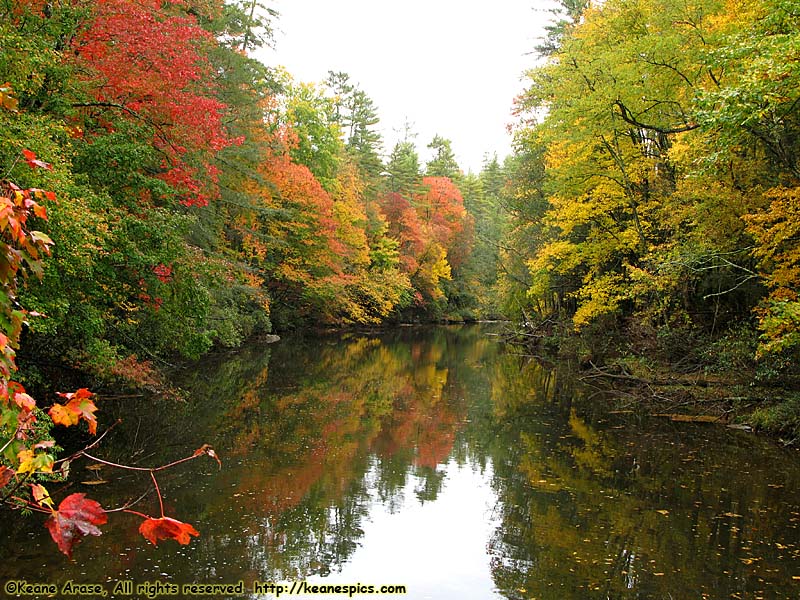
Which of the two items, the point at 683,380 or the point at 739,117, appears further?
the point at 683,380

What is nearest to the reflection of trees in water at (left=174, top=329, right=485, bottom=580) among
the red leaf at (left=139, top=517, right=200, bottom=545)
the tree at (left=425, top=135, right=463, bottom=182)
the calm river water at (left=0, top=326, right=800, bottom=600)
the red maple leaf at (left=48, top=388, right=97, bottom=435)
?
the calm river water at (left=0, top=326, right=800, bottom=600)

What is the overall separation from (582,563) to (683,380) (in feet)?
36.6

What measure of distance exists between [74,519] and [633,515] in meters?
8.46

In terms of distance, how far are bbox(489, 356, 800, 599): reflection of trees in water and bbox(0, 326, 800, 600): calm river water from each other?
0.11 ft

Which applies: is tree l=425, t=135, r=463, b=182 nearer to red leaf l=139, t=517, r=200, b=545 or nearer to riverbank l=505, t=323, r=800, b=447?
riverbank l=505, t=323, r=800, b=447

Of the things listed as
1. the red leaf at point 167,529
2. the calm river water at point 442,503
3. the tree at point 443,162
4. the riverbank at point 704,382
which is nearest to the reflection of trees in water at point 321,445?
the calm river water at point 442,503

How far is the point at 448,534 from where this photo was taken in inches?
333

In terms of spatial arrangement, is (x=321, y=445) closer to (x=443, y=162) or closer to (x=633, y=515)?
(x=633, y=515)

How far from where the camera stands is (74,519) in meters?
2.26

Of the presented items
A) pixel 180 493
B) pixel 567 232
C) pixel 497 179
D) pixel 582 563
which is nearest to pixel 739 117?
pixel 582 563

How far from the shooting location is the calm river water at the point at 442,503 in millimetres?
6969

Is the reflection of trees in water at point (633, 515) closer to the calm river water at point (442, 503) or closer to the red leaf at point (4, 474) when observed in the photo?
the calm river water at point (442, 503)

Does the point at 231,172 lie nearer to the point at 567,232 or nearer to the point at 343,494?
the point at 567,232

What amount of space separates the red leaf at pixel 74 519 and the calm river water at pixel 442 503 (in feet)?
15.2
